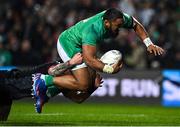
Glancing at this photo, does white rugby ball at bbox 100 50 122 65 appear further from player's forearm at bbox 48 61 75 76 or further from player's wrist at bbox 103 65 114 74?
player's forearm at bbox 48 61 75 76

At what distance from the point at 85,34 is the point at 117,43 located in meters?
9.26

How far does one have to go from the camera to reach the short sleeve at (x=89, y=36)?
1134 centimetres

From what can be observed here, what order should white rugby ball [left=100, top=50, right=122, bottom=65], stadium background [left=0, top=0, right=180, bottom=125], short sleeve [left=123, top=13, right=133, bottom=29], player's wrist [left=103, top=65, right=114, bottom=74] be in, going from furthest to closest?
stadium background [left=0, top=0, right=180, bottom=125]
short sleeve [left=123, top=13, right=133, bottom=29]
white rugby ball [left=100, top=50, right=122, bottom=65]
player's wrist [left=103, top=65, right=114, bottom=74]

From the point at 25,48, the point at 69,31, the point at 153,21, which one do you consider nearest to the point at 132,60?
the point at 153,21

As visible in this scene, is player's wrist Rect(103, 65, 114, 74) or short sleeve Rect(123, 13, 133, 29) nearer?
player's wrist Rect(103, 65, 114, 74)

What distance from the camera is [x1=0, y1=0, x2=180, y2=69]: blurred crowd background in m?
20.7

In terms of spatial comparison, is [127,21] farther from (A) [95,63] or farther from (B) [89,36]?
(A) [95,63]

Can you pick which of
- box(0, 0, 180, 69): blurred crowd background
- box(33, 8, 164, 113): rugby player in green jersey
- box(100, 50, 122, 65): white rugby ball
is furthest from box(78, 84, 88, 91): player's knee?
box(0, 0, 180, 69): blurred crowd background

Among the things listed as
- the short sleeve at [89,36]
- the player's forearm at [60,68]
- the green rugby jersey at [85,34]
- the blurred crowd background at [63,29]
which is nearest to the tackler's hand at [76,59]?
the player's forearm at [60,68]

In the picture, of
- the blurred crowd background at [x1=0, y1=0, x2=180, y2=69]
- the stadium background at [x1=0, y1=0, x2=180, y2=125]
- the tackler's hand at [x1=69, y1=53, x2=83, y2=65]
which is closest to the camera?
the tackler's hand at [x1=69, y1=53, x2=83, y2=65]

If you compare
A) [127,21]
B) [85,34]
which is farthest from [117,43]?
[85,34]

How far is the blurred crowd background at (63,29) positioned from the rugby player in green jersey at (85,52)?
8321 mm

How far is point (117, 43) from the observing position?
20688 millimetres

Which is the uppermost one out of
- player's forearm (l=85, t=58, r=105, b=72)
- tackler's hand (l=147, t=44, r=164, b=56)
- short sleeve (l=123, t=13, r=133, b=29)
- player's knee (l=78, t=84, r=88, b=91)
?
short sleeve (l=123, t=13, r=133, b=29)
